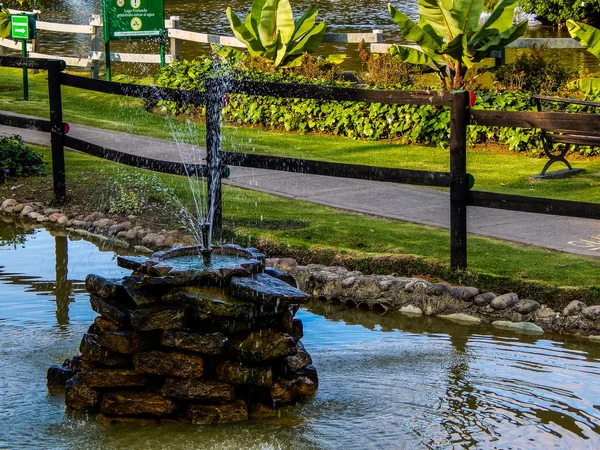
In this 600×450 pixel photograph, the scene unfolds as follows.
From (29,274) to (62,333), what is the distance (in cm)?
174

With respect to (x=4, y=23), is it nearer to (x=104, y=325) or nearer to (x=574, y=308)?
(x=574, y=308)

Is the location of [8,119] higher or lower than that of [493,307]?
higher

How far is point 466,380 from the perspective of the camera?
6316mm

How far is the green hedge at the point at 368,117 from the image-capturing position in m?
13.8

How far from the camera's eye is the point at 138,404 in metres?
5.64

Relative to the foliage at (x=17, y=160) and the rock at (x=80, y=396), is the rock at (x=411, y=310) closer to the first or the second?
the rock at (x=80, y=396)

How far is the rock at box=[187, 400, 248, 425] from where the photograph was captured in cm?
562

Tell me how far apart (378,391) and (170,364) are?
4.13 ft

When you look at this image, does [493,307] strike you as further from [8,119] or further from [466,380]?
[8,119]

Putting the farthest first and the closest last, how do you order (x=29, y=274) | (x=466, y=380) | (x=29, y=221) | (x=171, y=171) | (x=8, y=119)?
(x=8, y=119), (x=29, y=221), (x=171, y=171), (x=29, y=274), (x=466, y=380)

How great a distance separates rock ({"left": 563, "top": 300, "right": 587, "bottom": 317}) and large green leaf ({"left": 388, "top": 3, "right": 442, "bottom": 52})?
8.75 meters

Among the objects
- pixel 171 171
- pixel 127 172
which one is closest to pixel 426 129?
pixel 127 172

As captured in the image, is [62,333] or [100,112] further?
[100,112]

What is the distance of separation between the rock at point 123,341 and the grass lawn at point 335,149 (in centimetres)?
635
